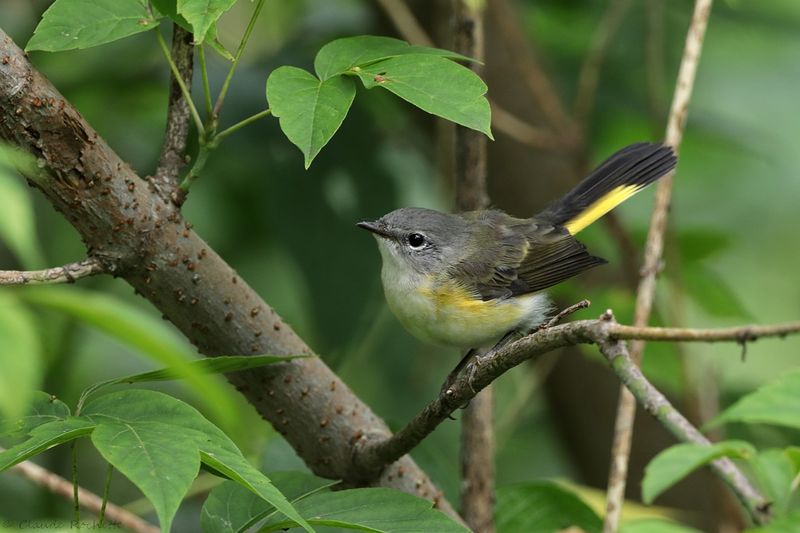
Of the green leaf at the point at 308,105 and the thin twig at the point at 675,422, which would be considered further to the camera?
Answer: the green leaf at the point at 308,105

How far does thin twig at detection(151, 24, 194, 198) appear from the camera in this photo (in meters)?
2.27

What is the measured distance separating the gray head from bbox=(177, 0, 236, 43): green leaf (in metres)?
1.84

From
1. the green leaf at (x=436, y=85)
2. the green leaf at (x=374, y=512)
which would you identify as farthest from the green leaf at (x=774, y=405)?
the green leaf at (x=436, y=85)

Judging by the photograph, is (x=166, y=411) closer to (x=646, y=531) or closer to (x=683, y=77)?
(x=646, y=531)

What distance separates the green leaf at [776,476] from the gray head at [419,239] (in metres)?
2.20

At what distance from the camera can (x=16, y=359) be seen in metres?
1.06

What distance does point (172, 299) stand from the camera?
89.2 inches

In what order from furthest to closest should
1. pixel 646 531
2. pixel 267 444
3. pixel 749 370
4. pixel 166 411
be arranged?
pixel 749 370 < pixel 267 444 < pixel 166 411 < pixel 646 531

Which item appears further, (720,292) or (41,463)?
(41,463)

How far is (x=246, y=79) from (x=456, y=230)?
4.00ft

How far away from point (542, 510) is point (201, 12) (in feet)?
5.75

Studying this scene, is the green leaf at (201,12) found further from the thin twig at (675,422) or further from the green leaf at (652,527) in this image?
the green leaf at (652,527)

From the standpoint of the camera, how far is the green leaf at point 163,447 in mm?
1465

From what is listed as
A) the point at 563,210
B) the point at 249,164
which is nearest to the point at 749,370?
the point at 563,210
